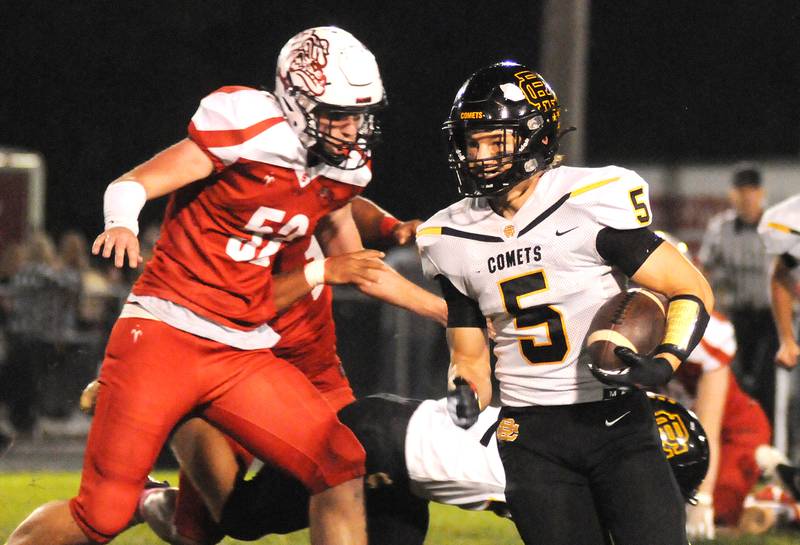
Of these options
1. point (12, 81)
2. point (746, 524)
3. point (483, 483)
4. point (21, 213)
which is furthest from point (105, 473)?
point (12, 81)

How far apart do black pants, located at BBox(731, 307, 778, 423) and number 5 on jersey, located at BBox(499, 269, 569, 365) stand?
498 cm

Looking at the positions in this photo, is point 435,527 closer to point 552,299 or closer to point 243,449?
point 243,449

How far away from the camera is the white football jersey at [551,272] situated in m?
3.54

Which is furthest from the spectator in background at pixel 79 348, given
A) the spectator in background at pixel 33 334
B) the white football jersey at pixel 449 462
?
the white football jersey at pixel 449 462

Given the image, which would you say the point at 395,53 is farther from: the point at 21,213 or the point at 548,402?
the point at 548,402

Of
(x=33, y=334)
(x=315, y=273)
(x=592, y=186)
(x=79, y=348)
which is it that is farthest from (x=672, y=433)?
(x=33, y=334)

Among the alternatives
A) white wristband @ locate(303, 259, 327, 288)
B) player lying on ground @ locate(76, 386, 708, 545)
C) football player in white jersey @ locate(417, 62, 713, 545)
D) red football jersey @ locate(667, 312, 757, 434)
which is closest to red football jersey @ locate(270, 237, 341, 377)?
white wristband @ locate(303, 259, 327, 288)

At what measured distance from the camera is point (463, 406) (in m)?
3.59

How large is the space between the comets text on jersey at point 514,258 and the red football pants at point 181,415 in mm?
760

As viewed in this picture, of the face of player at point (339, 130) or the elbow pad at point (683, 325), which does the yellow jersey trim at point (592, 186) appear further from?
the face of player at point (339, 130)

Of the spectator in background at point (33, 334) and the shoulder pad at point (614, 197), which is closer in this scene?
the shoulder pad at point (614, 197)

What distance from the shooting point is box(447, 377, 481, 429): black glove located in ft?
11.8

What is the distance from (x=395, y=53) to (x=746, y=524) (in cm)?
1653

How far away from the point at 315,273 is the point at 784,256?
8.78 ft
